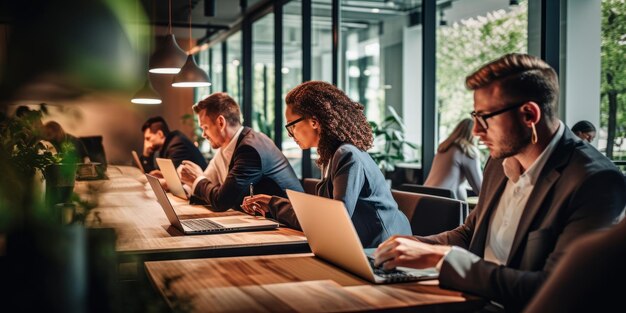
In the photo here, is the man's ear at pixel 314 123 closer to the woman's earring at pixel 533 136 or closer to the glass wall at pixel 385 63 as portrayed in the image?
the woman's earring at pixel 533 136

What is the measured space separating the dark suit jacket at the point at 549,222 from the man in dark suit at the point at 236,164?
2055 millimetres

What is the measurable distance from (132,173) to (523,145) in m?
5.09

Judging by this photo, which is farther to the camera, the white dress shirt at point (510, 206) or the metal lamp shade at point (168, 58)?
the metal lamp shade at point (168, 58)

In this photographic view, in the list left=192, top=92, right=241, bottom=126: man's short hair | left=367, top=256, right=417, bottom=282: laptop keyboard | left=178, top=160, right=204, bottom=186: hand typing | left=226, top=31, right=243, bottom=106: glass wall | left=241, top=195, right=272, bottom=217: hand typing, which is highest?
left=226, top=31, right=243, bottom=106: glass wall

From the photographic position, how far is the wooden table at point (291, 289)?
5.17ft

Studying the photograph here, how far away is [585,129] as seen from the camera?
3.88 meters

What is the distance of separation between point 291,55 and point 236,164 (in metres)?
5.19

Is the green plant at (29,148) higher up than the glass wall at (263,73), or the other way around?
the glass wall at (263,73)

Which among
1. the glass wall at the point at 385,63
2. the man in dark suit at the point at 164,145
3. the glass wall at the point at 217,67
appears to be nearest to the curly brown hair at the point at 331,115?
the man in dark suit at the point at 164,145

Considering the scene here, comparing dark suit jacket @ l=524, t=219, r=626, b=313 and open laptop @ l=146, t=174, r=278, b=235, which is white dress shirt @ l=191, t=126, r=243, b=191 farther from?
dark suit jacket @ l=524, t=219, r=626, b=313

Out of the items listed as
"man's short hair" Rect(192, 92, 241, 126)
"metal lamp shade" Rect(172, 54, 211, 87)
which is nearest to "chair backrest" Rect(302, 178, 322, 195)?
"man's short hair" Rect(192, 92, 241, 126)

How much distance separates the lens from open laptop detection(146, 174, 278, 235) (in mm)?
2785

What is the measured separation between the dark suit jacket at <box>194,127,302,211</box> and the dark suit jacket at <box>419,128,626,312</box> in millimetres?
2057

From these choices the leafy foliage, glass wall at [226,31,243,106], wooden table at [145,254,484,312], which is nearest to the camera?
wooden table at [145,254,484,312]
